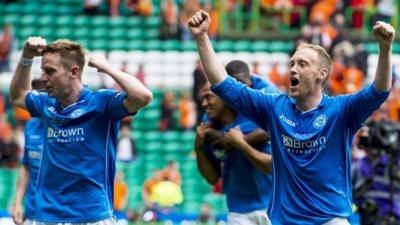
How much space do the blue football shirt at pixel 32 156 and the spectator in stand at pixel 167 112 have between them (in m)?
11.8

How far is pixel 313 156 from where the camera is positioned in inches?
297

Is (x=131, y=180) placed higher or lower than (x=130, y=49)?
lower

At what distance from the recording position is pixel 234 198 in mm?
9578

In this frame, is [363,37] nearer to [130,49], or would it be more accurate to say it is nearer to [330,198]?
[130,49]

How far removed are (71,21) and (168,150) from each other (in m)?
4.70

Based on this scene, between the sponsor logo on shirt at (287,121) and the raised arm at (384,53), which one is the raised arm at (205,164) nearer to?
the sponsor logo on shirt at (287,121)

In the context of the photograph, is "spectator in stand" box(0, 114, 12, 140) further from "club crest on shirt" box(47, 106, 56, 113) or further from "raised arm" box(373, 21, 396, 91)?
"raised arm" box(373, 21, 396, 91)

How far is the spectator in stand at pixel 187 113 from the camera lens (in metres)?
22.1

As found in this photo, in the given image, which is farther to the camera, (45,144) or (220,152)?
(220,152)

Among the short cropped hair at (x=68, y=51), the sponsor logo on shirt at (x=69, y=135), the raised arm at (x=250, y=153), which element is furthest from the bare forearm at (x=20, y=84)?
the raised arm at (x=250, y=153)

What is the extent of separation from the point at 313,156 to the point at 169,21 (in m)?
17.2

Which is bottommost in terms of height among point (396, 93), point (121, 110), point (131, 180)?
point (131, 180)

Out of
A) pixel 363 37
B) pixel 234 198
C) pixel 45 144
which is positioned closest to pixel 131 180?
pixel 363 37

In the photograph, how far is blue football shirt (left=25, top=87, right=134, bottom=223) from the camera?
799cm
